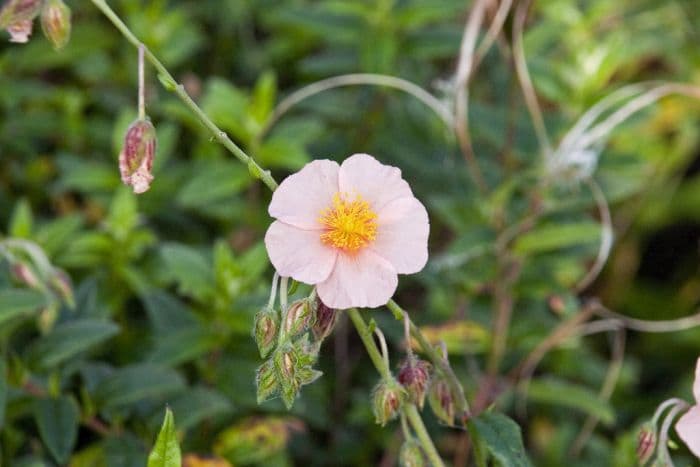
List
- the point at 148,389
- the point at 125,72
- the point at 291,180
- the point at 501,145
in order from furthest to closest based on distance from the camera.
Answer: the point at 125,72, the point at 501,145, the point at 148,389, the point at 291,180

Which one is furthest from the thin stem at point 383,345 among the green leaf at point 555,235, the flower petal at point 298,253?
the green leaf at point 555,235

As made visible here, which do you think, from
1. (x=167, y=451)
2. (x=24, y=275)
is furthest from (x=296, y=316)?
(x=24, y=275)

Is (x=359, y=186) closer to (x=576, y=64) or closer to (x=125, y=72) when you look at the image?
(x=576, y=64)

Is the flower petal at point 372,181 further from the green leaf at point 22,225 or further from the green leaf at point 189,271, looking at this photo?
the green leaf at point 22,225

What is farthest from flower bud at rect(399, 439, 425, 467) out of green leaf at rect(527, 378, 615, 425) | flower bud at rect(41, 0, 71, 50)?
green leaf at rect(527, 378, 615, 425)

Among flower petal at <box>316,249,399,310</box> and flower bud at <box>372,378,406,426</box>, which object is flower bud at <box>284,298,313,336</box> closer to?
flower petal at <box>316,249,399,310</box>

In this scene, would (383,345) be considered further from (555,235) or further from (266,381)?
(555,235)

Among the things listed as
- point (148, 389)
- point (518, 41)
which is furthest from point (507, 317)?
point (148, 389)

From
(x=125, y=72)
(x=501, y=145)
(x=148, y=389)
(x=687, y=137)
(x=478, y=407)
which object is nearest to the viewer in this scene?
(x=148, y=389)
